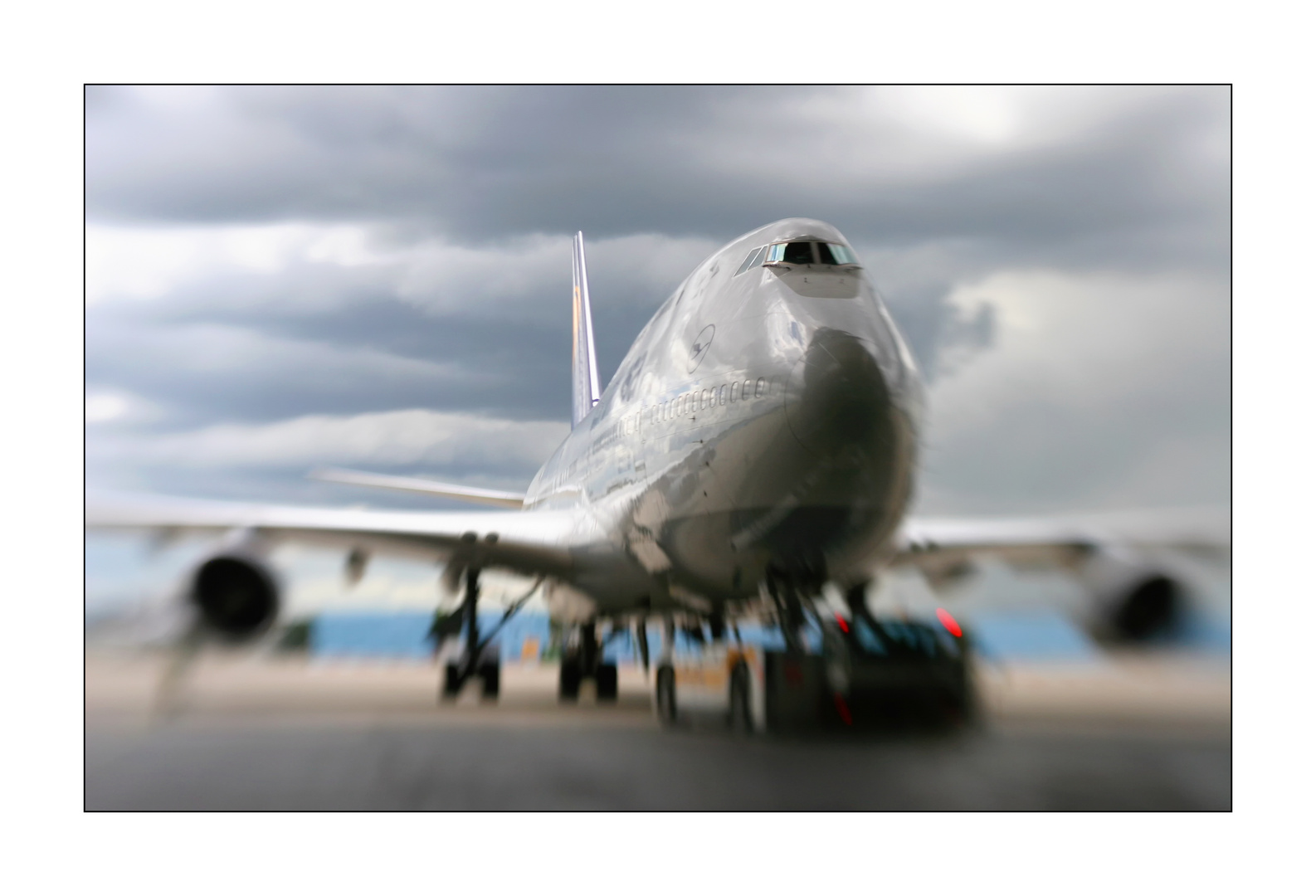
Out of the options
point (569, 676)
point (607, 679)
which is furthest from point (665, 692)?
point (569, 676)

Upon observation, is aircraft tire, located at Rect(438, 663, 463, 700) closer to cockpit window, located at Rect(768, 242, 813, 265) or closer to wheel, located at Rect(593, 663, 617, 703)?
wheel, located at Rect(593, 663, 617, 703)

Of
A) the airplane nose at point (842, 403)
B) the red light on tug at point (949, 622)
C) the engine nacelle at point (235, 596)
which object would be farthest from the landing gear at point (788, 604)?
the engine nacelle at point (235, 596)

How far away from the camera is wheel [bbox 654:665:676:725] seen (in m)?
10.9

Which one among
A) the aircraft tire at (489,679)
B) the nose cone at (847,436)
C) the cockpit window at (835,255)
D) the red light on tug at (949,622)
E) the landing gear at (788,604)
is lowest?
the aircraft tire at (489,679)

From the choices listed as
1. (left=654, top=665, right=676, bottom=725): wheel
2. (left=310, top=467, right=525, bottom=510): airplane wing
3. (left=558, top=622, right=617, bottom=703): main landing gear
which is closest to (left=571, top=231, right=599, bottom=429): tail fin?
(left=310, top=467, right=525, bottom=510): airplane wing

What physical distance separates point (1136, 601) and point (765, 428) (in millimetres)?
4758

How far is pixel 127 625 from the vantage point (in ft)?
23.8

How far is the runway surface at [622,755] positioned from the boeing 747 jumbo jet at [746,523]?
770 mm

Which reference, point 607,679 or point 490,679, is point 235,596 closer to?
point 490,679

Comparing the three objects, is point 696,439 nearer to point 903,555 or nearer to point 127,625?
point 903,555

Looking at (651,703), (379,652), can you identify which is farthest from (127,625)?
(651,703)

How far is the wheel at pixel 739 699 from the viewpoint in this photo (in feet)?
32.1

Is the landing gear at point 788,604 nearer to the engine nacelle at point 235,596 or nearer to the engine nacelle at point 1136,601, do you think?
the engine nacelle at point 1136,601

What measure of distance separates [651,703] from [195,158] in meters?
7.82
